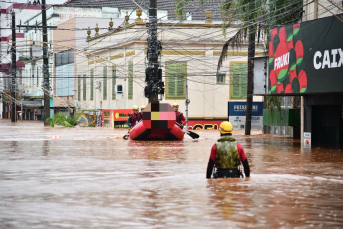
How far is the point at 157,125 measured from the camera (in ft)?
94.7

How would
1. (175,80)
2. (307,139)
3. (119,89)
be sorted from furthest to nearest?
(119,89) < (175,80) < (307,139)

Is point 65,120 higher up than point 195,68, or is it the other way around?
point 195,68

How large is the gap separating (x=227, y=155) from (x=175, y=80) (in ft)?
112

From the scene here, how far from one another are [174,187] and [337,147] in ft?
46.6

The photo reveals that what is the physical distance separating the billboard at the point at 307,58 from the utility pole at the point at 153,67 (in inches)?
247

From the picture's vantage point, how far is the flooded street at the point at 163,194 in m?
8.55

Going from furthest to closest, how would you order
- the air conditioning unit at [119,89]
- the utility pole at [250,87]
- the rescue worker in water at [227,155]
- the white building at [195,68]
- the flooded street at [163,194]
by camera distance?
the air conditioning unit at [119,89], the white building at [195,68], the utility pole at [250,87], the rescue worker in water at [227,155], the flooded street at [163,194]

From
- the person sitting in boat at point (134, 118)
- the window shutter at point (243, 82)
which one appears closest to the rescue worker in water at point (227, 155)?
the person sitting in boat at point (134, 118)

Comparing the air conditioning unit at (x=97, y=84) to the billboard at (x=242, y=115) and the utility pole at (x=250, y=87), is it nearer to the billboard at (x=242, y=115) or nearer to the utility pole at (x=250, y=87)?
the billboard at (x=242, y=115)

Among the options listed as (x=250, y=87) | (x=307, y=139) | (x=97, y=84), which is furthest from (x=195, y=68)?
(x=307, y=139)

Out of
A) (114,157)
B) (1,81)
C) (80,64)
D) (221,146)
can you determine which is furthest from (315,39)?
(1,81)

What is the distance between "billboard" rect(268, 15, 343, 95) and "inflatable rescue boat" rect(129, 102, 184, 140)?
4.93 metres

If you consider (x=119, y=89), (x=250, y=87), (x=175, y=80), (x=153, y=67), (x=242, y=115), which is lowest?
(x=242, y=115)

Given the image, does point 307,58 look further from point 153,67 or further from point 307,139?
point 153,67
